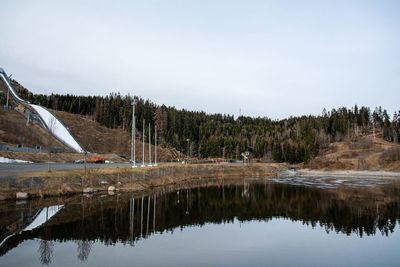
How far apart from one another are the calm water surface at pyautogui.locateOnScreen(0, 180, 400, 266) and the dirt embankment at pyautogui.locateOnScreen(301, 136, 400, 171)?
258ft

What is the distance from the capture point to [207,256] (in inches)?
784

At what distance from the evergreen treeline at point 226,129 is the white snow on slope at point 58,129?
28762mm

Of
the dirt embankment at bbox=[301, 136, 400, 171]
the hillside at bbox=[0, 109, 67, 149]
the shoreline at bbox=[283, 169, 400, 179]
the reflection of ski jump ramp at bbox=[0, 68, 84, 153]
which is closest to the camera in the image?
the hillside at bbox=[0, 109, 67, 149]

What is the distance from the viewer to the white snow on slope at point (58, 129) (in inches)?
4309

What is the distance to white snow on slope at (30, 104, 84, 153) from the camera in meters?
109

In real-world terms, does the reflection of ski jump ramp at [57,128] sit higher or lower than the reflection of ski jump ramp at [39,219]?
higher

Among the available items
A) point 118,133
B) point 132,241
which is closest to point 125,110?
point 118,133

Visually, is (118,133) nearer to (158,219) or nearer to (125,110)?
(125,110)

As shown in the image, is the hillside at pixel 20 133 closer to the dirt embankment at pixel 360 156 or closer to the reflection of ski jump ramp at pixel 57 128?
the reflection of ski jump ramp at pixel 57 128

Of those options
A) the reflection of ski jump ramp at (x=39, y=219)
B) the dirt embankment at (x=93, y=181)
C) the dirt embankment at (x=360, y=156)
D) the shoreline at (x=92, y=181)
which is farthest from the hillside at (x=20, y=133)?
the dirt embankment at (x=360, y=156)

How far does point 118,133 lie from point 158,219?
372ft

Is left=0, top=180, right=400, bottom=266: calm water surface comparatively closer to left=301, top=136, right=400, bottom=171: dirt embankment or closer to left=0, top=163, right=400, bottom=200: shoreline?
left=0, top=163, right=400, bottom=200: shoreline

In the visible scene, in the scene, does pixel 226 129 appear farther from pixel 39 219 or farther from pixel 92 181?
pixel 39 219

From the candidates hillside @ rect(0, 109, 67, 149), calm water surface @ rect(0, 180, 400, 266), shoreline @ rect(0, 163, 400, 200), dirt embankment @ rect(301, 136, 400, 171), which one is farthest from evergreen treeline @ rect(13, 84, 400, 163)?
calm water surface @ rect(0, 180, 400, 266)
